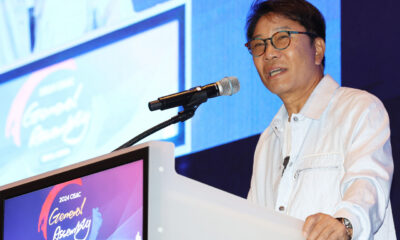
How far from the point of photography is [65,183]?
1382 mm

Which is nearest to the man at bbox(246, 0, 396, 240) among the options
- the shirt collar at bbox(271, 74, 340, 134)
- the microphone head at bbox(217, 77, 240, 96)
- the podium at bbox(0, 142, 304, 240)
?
the shirt collar at bbox(271, 74, 340, 134)

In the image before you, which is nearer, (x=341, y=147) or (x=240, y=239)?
(x=240, y=239)

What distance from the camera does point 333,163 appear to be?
1891 mm

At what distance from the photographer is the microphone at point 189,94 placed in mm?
1798

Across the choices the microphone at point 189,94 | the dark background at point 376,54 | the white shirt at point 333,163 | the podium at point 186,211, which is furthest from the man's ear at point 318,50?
the podium at point 186,211

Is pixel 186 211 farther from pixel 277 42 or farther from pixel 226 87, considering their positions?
pixel 277 42

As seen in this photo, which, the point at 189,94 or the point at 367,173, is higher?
the point at 189,94

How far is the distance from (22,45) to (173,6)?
1.00m

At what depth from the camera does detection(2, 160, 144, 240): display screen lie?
1258 mm

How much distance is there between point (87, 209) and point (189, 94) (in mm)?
578

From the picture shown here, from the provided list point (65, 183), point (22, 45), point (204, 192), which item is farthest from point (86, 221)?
point (22, 45)

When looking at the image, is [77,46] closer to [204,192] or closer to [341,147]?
[341,147]

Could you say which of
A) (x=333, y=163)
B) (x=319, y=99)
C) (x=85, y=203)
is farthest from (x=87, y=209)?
(x=319, y=99)

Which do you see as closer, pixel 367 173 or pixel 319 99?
pixel 367 173
